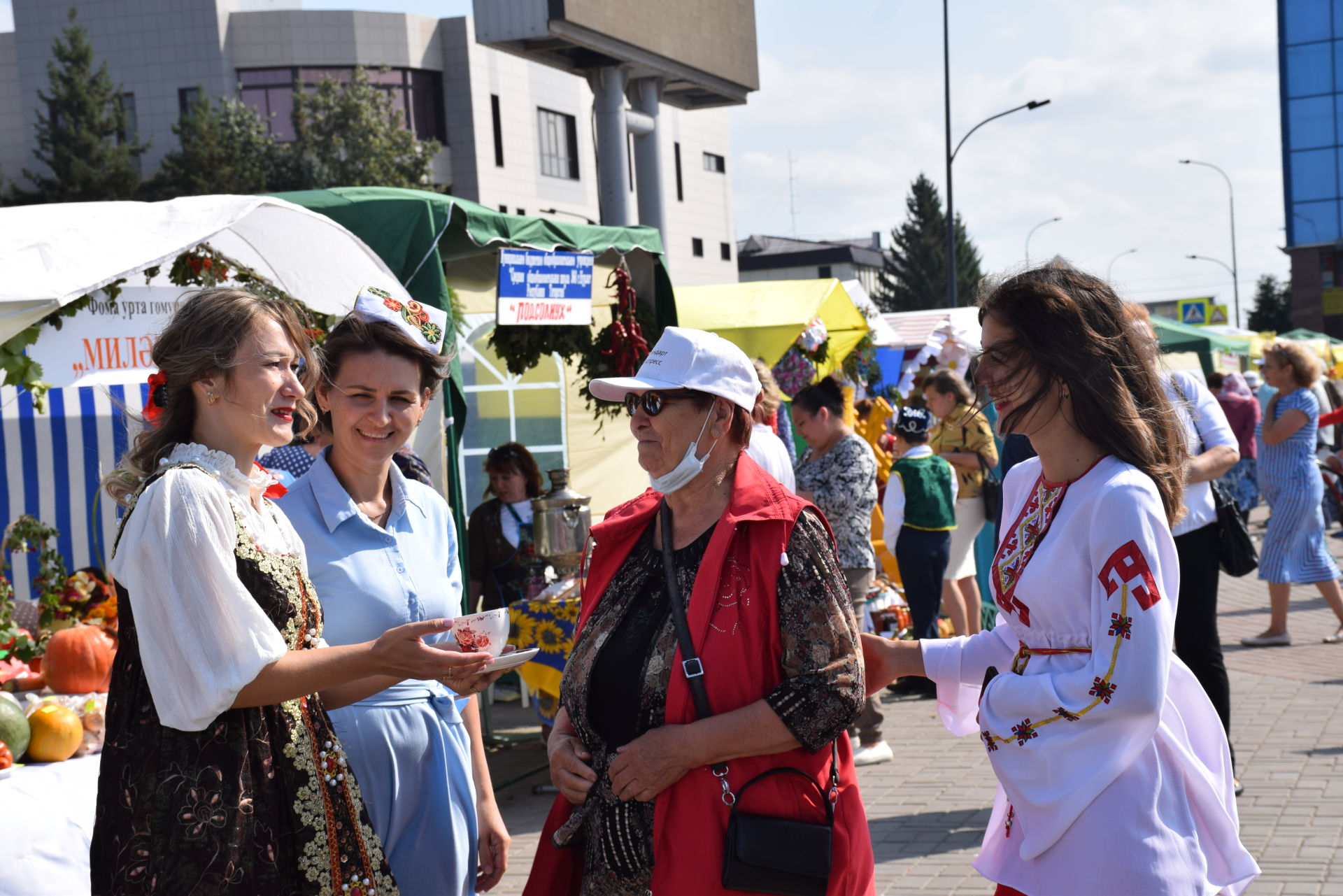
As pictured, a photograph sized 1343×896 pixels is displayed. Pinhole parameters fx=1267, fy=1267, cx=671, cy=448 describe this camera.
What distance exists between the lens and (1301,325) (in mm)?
57344

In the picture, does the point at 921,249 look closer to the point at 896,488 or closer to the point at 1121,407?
the point at 896,488

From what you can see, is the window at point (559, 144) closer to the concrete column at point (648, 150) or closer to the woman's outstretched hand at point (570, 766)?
the concrete column at point (648, 150)

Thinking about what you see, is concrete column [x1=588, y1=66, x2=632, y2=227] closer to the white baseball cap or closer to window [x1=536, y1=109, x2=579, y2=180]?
the white baseball cap

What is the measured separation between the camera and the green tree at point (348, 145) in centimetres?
3509

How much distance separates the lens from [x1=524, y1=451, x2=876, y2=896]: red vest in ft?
8.17

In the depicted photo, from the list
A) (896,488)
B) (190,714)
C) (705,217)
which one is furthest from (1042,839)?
(705,217)

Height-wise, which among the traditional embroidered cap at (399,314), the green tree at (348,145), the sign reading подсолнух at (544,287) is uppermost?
the green tree at (348,145)

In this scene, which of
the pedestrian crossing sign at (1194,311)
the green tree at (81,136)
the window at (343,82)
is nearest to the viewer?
the green tree at (81,136)

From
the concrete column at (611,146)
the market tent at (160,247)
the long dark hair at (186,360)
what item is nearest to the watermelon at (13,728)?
the market tent at (160,247)

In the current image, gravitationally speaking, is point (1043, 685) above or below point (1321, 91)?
below

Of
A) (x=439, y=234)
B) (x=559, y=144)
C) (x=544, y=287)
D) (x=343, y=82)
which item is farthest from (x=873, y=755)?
(x=559, y=144)

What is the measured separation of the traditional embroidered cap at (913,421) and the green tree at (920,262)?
232 ft

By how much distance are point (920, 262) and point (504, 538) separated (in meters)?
74.8

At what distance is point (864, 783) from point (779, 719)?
454 centimetres
